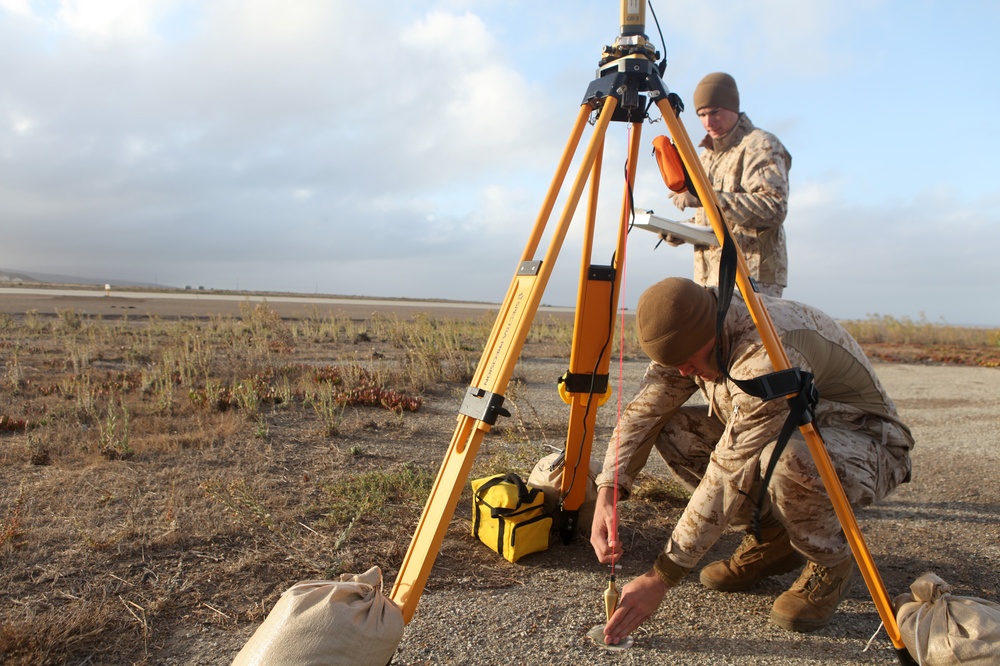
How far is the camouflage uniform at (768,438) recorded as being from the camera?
2320 mm

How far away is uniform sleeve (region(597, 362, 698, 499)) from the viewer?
296cm

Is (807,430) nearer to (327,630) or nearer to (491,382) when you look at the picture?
(491,382)

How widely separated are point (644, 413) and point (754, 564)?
2.65 feet

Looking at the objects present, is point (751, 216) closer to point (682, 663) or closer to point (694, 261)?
point (694, 261)

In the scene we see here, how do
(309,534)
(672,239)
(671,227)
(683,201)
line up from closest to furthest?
(671,227)
(309,534)
(672,239)
(683,201)

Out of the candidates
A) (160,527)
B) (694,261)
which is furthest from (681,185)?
(160,527)

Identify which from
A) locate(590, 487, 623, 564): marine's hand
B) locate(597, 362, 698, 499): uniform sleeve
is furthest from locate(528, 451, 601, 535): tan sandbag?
locate(590, 487, 623, 564): marine's hand

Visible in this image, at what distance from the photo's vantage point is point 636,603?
223cm

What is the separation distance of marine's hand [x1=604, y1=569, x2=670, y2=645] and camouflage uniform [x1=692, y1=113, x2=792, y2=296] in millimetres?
1689

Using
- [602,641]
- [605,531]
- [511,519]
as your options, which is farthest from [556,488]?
[602,641]

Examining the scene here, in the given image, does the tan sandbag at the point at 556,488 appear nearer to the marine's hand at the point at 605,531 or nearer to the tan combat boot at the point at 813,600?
the marine's hand at the point at 605,531

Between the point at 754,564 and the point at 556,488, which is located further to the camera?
the point at 556,488

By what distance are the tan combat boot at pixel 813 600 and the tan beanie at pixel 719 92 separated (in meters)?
2.49

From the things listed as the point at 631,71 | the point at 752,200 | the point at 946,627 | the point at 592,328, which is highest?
the point at 631,71
